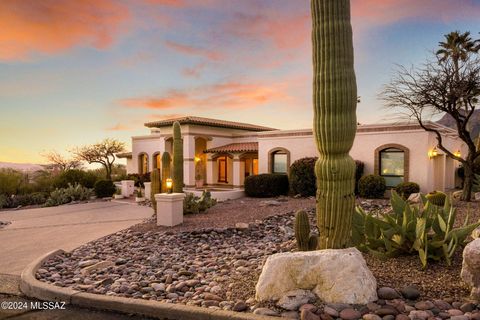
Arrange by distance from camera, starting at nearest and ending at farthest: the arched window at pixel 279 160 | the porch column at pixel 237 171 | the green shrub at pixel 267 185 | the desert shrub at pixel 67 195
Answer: the desert shrub at pixel 67 195 → the green shrub at pixel 267 185 → the arched window at pixel 279 160 → the porch column at pixel 237 171

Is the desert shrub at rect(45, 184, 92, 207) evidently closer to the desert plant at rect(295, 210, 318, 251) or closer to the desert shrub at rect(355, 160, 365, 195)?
the desert shrub at rect(355, 160, 365, 195)

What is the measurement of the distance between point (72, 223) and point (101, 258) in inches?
224

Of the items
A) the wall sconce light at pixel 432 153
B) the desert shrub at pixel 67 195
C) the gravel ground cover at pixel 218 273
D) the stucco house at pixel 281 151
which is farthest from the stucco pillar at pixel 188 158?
the wall sconce light at pixel 432 153

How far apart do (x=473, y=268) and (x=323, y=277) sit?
1646 mm

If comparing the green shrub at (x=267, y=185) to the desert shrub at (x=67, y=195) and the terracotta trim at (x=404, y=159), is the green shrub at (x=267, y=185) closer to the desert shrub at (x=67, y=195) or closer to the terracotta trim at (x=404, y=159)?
the terracotta trim at (x=404, y=159)

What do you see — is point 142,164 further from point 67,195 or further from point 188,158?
point 67,195

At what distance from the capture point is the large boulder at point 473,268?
379 centimetres

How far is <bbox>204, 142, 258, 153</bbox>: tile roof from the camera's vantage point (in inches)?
933

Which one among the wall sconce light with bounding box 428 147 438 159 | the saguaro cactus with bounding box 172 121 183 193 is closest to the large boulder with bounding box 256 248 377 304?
the saguaro cactus with bounding box 172 121 183 193

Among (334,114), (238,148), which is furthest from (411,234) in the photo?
(238,148)

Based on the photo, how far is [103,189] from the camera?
69.0 ft

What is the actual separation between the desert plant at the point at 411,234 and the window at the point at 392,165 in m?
11.9

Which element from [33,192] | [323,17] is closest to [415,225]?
[323,17]

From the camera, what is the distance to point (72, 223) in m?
12.0
